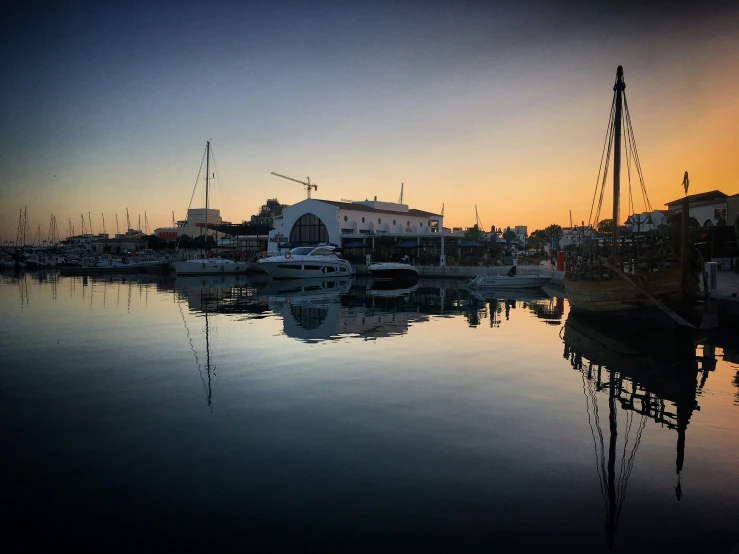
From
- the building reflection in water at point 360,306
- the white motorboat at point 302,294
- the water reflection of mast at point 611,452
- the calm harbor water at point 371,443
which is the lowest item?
the water reflection of mast at point 611,452

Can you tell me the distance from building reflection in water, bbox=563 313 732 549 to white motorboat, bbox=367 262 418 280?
3066cm

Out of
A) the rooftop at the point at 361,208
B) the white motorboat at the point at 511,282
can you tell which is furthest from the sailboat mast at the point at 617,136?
the rooftop at the point at 361,208

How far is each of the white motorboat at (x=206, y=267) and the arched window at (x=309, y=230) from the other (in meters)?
10.5

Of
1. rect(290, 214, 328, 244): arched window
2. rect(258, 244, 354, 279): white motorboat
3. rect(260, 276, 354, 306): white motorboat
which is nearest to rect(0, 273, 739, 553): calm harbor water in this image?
rect(260, 276, 354, 306): white motorboat

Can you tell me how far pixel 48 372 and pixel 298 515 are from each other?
411 inches

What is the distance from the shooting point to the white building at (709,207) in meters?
45.4

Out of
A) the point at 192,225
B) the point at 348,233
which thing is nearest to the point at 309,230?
the point at 348,233

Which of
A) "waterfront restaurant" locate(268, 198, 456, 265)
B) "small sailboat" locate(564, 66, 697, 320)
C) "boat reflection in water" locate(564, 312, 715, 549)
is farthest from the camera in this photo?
"waterfront restaurant" locate(268, 198, 456, 265)

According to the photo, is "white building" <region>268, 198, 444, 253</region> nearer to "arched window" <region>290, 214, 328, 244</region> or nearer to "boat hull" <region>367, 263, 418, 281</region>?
"arched window" <region>290, 214, 328, 244</region>

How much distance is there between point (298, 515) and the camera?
5.98 m

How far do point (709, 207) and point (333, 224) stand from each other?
41368 millimetres

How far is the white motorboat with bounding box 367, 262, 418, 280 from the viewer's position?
167 feet

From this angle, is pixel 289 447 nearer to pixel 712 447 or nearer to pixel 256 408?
pixel 256 408

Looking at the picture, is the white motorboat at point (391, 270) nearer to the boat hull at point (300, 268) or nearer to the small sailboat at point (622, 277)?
the boat hull at point (300, 268)
